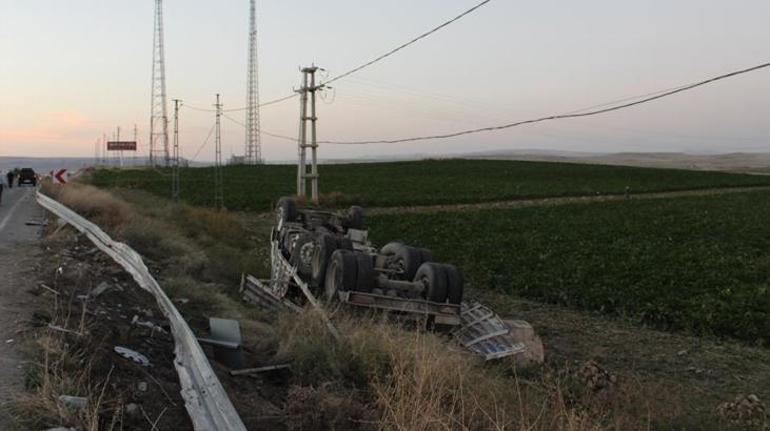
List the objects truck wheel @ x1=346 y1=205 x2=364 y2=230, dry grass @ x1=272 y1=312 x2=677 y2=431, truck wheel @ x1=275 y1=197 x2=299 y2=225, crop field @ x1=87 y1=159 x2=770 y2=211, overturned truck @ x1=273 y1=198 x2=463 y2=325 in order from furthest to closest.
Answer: crop field @ x1=87 y1=159 x2=770 y2=211, truck wheel @ x1=275 y1=197 x2=299 y2=225, truck wheel @ x1=346 y1=205 x2=364 y2=230, overturned truck @ x1=273 y1=198 x2=463 y2=325, dry grass @ x1=272 y1=312 x2=677 y2=431

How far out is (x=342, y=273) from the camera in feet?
30.5

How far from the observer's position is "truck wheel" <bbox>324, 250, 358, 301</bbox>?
9.26 meters

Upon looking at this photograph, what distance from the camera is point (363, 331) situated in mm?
7184

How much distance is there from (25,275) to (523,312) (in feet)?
26.7

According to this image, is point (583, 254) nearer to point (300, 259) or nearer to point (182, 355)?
point (300, 259)

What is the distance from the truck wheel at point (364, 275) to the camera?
30.5 feet

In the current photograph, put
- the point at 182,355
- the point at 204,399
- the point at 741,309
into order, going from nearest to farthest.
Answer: the point at 204,399, the point at 182,355, the point at 741,309

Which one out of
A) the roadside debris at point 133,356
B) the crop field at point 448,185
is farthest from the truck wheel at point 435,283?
the crop field at point 448,185

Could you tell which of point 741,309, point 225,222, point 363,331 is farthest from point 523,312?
point 225,222

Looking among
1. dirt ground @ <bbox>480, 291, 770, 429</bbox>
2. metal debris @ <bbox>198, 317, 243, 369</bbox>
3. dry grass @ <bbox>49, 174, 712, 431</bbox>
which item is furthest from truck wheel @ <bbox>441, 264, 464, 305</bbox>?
metal debris @ <bbox>198, 317, 243, 369</bbox>

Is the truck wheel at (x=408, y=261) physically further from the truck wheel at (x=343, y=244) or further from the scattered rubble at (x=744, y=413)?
the scattered rubble at (x=744, y=413)

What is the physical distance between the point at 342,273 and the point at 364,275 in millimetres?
304

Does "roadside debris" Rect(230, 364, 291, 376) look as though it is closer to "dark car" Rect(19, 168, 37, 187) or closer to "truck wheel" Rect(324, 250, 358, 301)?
"truck wheel" Rect(324, 250, 358, 301)

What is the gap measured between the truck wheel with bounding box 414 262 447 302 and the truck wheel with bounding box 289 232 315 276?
2.46 metres
